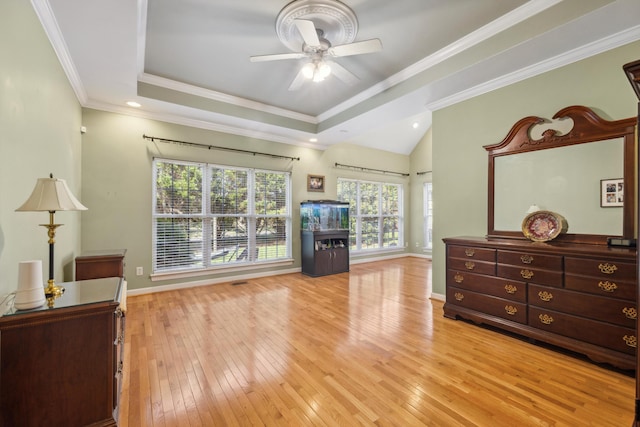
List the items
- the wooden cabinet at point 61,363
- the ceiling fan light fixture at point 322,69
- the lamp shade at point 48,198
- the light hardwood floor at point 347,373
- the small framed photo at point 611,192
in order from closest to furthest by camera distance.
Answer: the wooden cabinet at point 61,363, the lamp shade at point 48,198, the light hardwood floor at point 347,373, the small framed photo at point 611,192, the ceiling fan light fixture at point 322,69

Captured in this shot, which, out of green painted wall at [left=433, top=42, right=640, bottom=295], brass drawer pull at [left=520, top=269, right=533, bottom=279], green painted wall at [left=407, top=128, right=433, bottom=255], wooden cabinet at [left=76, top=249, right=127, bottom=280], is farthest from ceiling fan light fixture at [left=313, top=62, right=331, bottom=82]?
green painted wall at [left=407, top=128, right=433, bottom=255]

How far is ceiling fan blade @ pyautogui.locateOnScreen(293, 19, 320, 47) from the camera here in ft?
7.14

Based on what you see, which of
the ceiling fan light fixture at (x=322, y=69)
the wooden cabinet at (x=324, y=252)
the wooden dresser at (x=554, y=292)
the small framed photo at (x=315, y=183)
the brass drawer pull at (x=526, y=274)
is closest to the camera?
the wooden dresser at (x=554, y=292)

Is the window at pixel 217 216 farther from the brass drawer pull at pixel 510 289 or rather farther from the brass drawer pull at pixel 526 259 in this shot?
the brass drawer pull at pixel 526 259

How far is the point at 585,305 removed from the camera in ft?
7.35

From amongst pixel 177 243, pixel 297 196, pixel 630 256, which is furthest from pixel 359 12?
pixel 177 243

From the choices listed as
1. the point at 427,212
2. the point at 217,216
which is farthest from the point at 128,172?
the point at 427,212

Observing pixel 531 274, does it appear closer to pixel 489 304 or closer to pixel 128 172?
pixel 489 304

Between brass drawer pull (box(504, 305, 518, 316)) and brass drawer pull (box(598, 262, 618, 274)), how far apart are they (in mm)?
755

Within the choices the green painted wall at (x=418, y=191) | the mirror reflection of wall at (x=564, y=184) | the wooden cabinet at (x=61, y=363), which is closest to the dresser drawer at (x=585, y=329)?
the mirror reflection of wall at (x=564, y=184)

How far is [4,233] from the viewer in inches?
61.2

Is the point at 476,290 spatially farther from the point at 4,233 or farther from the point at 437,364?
the point at 4,233

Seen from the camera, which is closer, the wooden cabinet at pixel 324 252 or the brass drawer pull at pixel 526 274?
the brass drawer pull at pixel 526 274

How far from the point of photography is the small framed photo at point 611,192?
2.38m
